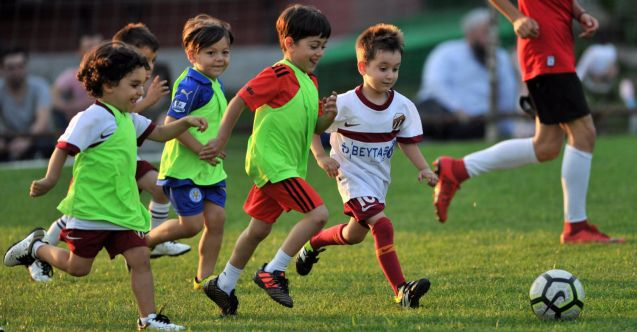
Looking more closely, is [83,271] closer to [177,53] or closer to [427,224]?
[427,224]

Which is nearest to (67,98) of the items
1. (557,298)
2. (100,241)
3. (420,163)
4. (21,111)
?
(21,111)

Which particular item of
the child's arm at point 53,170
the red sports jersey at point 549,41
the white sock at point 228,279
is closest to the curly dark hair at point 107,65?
the child's arm at point 53,170

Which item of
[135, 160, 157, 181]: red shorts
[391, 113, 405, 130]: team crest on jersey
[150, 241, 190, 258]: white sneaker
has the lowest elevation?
[150, 241, 190, 258]: white sneaker

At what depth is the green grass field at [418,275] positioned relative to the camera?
5895mm

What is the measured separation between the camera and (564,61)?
7.93 m

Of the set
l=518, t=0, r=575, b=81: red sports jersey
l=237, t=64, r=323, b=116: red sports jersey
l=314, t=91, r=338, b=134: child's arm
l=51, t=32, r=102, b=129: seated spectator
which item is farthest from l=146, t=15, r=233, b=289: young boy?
l=51, t=32, r=102, b=129: seated spectator

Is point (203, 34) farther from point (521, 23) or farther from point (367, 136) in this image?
point (521, 23)

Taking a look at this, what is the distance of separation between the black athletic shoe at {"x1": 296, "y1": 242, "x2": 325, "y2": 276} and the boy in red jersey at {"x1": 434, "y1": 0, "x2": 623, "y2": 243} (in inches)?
52.3

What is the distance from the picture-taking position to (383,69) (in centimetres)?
653

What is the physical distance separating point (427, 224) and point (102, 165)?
4.14 m

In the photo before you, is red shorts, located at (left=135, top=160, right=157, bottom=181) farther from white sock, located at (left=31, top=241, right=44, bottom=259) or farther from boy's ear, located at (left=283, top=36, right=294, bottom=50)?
boy's ear, located at (left=283, top=36, right=294, bottom=50)

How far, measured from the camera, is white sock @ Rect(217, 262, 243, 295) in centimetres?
621

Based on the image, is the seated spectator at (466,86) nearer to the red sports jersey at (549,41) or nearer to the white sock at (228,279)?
the red sports jersey at (549,41)

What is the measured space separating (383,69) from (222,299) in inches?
61.7
